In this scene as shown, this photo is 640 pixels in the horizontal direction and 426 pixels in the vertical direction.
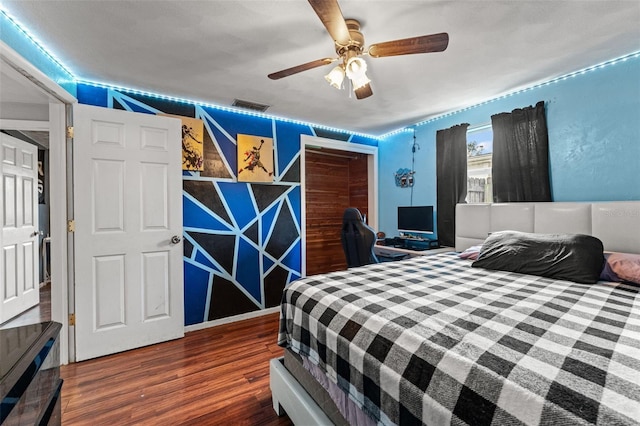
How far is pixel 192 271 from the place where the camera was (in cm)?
294

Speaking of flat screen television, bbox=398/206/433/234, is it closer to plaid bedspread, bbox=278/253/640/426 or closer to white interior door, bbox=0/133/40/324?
plaid bedspread, bbox=278/253/640/426

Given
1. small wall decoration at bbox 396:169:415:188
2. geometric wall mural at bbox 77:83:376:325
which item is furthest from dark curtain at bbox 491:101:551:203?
geometric wall mural at bbox 77:83:376:325

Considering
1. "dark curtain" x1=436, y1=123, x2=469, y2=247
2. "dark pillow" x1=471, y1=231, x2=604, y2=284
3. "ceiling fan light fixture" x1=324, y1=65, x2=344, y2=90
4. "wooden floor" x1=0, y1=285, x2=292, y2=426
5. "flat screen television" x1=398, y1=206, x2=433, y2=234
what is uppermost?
"ceiling fan light fixture" x1=324, y1=65, x2=344, y2=90

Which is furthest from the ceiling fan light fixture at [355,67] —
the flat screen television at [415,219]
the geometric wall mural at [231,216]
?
the flat screen television at [415,219]

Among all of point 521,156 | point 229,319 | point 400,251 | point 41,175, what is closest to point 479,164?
point 521,156

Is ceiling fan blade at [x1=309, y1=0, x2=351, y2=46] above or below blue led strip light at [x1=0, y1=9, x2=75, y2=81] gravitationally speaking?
below

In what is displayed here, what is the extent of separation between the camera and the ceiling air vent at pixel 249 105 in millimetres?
2947

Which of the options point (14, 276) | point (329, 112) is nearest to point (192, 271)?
point (14, 276)

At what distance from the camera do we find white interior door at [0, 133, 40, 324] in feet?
9.89

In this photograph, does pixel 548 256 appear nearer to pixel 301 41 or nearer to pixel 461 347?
pixel 461 347

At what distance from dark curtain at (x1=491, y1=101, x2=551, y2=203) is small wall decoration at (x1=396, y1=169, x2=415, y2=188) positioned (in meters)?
1.14

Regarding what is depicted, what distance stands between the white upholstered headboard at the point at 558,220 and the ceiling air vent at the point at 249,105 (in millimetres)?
2514

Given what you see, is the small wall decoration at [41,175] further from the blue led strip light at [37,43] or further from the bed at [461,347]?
the bed at [461,347]

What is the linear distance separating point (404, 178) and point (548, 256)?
2.33m
